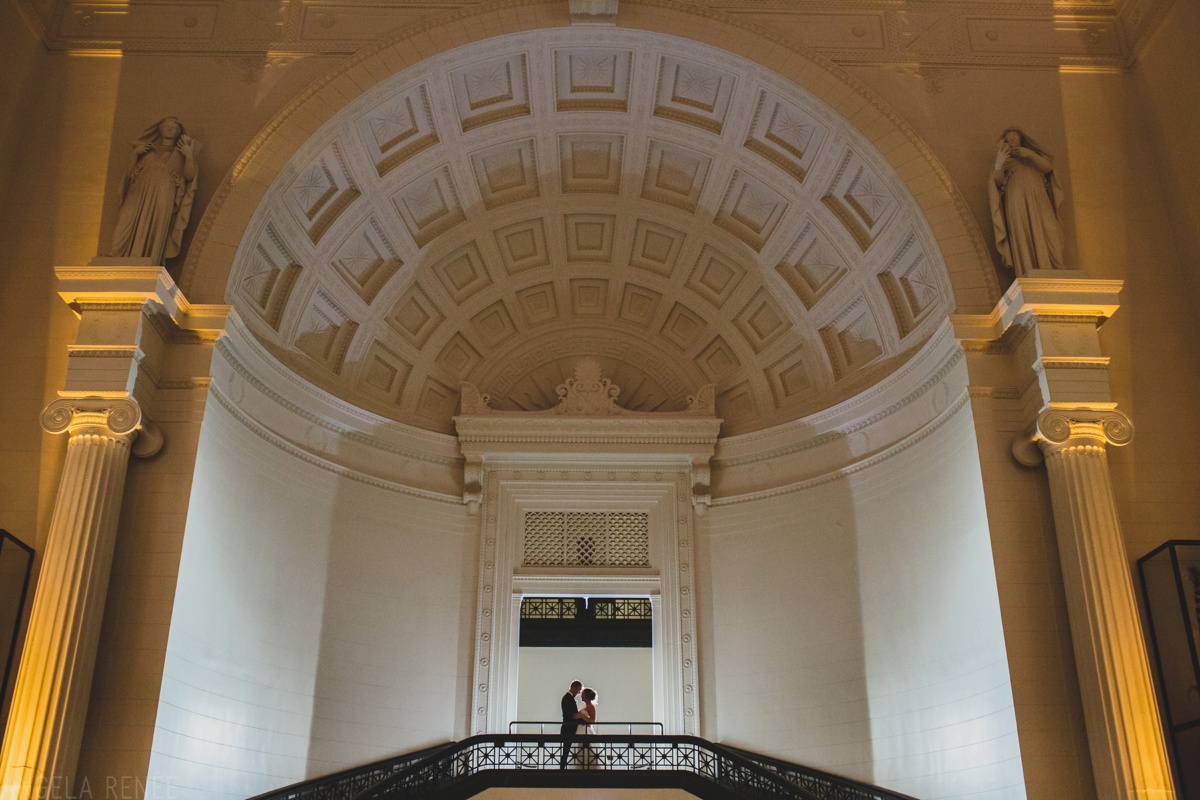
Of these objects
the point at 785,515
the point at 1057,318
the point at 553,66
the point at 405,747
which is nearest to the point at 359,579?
the point at 405,747

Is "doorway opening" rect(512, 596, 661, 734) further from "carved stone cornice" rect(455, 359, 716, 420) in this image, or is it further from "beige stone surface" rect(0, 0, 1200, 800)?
"beige stone surface" rect(0, 0, 1200, 800)

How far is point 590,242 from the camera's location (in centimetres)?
1831

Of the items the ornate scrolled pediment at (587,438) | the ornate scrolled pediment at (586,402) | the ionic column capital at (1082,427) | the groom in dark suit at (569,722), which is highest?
the ornate scrolled pediment at (586,402)

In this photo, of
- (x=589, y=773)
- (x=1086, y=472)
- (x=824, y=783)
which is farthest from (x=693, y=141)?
(x=824, y=783)

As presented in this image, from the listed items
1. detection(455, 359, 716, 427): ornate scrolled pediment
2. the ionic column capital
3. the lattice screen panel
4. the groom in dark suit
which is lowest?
the groom in dark suit

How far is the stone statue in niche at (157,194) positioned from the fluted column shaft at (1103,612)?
1114 centimetres

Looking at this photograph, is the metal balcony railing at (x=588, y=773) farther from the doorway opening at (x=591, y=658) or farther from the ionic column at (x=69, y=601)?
the doorway opening at (x=591, y=658)

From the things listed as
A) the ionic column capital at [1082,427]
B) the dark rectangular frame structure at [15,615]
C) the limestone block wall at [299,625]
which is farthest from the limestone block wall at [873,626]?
the dark rectangular frame structure at [15,615]

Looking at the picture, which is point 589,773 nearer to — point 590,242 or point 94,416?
point 94,416

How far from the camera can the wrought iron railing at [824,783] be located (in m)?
13.6

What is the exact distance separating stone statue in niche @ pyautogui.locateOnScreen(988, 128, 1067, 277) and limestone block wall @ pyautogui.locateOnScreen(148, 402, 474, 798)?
946 centimetres

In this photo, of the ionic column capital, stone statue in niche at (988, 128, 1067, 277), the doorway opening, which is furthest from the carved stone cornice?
the doorway opening

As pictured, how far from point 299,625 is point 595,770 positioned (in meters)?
4.74

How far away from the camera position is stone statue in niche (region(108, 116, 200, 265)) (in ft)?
42.6
